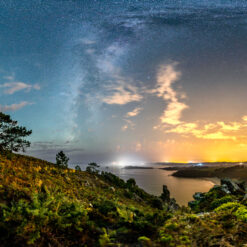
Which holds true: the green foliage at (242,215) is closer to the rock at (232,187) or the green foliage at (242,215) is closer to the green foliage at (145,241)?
the green foliage at (145,241)

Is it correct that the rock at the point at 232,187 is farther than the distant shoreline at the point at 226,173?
No

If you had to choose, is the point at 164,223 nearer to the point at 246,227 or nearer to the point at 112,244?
the point at 112,244

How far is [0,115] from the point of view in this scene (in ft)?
70.6

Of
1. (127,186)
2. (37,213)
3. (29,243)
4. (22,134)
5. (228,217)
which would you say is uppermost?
(22,134)

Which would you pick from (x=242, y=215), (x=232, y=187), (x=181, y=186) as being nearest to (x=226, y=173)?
(x=181, y=186)

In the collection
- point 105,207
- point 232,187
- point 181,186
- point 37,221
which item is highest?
point 37,221

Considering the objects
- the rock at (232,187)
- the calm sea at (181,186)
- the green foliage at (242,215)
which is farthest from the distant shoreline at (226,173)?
the green foliage at (242,215)

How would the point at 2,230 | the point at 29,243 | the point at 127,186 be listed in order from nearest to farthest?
the point at 29,243 → the point at 2,230 → the point at 127,186

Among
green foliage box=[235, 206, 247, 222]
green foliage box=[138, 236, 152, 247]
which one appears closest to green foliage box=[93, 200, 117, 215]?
green foliage box=[138, 236, 152, 247]

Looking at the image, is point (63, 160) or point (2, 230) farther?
point (63, 160)

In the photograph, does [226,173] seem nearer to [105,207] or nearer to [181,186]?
[181,186]

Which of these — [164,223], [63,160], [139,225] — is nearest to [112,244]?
[139,225]

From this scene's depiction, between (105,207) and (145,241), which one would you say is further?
(105,207)

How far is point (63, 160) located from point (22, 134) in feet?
24.1
